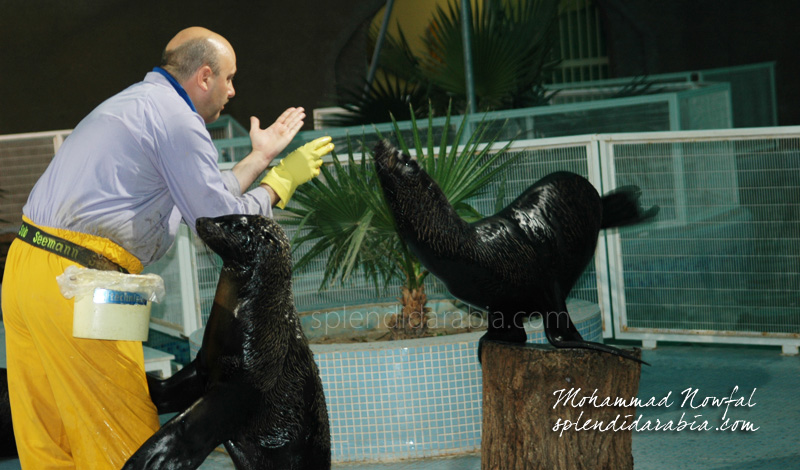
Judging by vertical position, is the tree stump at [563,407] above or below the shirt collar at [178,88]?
below

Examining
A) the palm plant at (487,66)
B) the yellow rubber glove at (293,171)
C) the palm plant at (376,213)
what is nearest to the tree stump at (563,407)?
the yellow rubber glove at (293,171)

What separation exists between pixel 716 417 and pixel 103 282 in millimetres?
3339

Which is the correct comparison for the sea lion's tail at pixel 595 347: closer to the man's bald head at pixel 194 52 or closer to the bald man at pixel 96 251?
the bald man at pixel 96 251

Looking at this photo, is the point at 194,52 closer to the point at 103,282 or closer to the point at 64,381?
the point at 103,282

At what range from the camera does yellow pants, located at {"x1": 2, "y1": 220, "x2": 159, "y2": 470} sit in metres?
2.24

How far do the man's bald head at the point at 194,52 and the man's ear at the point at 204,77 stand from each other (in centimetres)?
1

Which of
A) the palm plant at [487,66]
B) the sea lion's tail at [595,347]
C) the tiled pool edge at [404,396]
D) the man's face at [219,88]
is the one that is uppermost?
the palm plant at [487,66]

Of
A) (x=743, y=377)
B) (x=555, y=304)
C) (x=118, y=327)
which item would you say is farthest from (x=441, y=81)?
(x=118, y=327)

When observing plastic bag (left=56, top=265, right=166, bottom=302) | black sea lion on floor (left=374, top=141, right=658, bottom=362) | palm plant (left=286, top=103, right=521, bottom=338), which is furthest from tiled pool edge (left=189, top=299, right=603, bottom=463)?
plastic bag (left=56, top=265, right=166, bottom=302)

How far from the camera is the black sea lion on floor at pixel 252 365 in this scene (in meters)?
1.85

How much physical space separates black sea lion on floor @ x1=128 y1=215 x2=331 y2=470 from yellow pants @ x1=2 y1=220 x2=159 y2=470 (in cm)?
36

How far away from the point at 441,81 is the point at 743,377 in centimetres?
519

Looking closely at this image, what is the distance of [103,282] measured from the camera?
2.12m

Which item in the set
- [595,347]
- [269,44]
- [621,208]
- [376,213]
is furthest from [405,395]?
[269,44]
